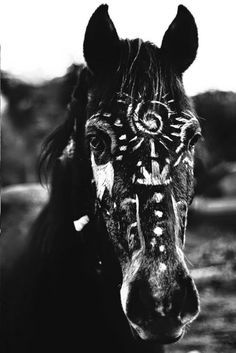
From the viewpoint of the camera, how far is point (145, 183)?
110 centimetres

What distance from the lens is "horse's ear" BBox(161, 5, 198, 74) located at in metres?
1.34

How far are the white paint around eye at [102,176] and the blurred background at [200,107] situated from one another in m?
→ 0.46

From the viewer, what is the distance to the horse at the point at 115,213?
1033mm

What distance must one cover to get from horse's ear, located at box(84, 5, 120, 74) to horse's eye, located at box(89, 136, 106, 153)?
0.25 m

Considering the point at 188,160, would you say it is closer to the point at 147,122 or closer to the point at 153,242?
the point at 147,122

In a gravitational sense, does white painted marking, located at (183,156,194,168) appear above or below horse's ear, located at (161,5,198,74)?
below

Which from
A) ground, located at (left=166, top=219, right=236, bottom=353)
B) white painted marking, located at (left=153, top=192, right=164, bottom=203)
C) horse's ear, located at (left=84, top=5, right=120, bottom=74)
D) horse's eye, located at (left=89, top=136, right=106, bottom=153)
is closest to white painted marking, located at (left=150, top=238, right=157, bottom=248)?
white painted marking, located at (left=153, top=192, right=164, bottom=203)

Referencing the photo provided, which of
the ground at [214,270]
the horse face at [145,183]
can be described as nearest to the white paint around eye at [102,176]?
the horse face at [145,183]

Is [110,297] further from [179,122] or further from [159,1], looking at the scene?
[159,1]

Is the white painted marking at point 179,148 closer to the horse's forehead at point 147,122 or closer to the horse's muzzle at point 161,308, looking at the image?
→ the horse's forehead at point 147,122

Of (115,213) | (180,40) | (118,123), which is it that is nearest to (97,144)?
(118,123)

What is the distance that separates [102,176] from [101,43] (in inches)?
17.1

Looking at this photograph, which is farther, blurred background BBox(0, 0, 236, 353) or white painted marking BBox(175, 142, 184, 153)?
blurred background BBox(0, 0, 236, 353)

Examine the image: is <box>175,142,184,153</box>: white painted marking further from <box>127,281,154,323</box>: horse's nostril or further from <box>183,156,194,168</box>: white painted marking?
<box>127,281,154,323</box>: horse's nostril
